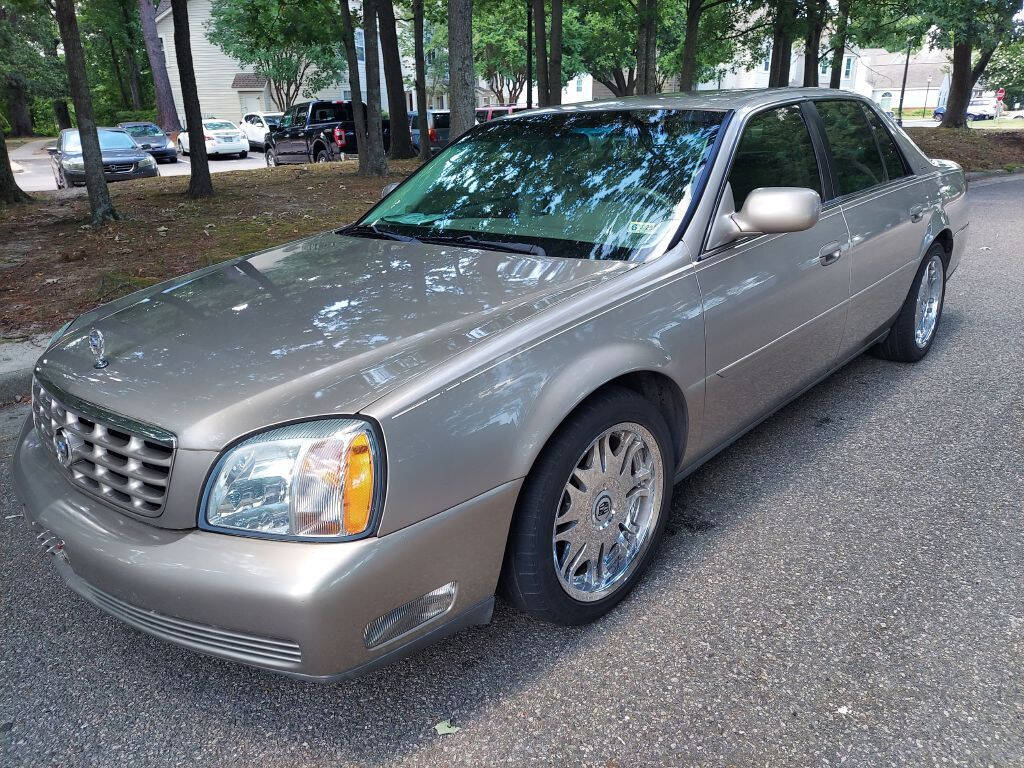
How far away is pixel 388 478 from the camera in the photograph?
194 cm

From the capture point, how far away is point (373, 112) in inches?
556

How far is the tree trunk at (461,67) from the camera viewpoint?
902cm

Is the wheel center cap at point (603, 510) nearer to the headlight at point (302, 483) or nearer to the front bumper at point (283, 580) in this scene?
the front bumper at point (283, 580)

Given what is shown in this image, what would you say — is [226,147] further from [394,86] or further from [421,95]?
[421,95]

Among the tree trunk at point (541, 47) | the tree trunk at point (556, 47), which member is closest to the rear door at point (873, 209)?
the tree trunk at point (556, 47)

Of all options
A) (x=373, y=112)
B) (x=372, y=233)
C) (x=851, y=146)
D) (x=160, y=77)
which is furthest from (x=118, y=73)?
(x=851, y=146)

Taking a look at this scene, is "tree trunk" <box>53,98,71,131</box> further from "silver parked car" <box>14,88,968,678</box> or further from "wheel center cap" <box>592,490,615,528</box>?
"wheel center cap" <box>592,490,615,528</box>

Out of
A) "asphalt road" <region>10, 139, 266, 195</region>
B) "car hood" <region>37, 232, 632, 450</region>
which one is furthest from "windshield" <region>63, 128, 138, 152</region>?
"car hood" <region>37, 232, 632, 450</region>

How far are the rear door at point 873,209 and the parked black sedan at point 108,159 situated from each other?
17.4 metres

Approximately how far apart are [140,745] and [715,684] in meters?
1.56

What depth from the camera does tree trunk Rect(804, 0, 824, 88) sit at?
16.5 m

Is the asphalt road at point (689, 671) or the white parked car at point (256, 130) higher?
the white parked car at point (256, 130)

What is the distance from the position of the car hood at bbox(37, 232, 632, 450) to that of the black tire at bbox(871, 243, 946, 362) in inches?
102

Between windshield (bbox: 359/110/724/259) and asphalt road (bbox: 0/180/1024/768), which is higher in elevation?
windshield (bbox: 359/110/724/259)
